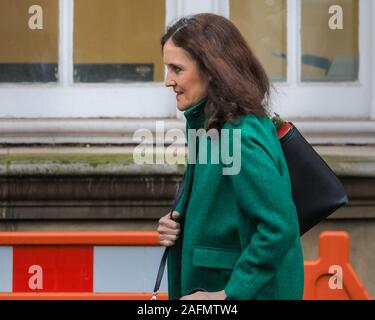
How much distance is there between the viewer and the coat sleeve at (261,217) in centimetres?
268

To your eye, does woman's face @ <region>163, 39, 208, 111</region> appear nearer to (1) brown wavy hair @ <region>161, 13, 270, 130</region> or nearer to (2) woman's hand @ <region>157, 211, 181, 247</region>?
(1) brown wavy hair @ <region>161, 13, 270, 130</region>

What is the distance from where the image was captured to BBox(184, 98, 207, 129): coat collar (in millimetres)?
2859

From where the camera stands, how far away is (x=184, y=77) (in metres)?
2.87

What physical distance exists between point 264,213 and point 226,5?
2718 mm

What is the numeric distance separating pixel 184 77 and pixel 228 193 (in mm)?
339

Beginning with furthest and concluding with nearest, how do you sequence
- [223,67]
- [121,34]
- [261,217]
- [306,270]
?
[121,34]
[306,270]
[223,67]
[261,217]

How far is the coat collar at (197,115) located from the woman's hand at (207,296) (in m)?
0.44

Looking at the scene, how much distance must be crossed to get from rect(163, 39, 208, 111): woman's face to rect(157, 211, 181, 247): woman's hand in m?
0.30

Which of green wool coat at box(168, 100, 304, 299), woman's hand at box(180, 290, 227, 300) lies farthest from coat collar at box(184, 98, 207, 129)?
woman's hand at box(180, 290, 227, 300)

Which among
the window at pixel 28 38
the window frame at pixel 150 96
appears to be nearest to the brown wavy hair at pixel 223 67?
the window frame at pixel 150 96

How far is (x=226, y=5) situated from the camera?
5250 millimetres

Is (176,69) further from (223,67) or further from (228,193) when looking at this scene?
(228,193)

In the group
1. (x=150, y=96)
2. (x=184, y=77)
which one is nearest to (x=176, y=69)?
(x=184, y=77)

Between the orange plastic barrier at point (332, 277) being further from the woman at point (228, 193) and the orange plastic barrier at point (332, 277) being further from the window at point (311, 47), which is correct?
the woman at point (228, 193)
